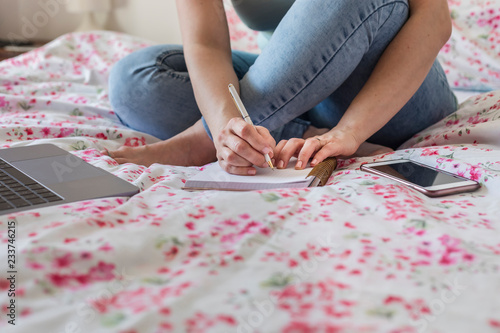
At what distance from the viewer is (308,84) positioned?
0.92m

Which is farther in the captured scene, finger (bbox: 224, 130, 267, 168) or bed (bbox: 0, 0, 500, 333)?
finger (bbox: 224, 130, 267, 168)

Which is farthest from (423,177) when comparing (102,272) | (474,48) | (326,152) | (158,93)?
(474,48)

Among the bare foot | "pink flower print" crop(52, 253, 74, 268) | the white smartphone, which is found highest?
the white smartphone

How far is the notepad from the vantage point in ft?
2.35

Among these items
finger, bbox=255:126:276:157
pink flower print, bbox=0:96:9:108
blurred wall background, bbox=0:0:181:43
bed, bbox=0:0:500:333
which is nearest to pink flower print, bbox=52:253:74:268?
bed, bbox=0:0:500:333

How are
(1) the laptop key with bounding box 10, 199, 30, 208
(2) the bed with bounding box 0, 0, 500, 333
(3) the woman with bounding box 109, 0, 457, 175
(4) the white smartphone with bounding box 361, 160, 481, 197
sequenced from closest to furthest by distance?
(2) the bed with bounding box 0, 0, 500, 333 → (1) the laptop key with bounding box 10, 199, 30, 208 → (4) the white smartphone with bounding box 361, 160, 481, 197 → (3) the woman with bounding box 109, 0, 457, 175

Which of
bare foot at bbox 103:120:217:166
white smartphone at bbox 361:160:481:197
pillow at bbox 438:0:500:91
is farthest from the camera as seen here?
pillow at bbox 438:0:500:91

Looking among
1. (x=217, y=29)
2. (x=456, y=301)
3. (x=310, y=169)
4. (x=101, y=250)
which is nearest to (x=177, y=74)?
(x=217, y=29)

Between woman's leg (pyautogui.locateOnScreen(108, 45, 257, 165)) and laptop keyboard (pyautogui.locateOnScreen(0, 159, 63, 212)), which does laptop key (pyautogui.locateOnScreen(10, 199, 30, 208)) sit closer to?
laptop keyboard (pyautogui.locateOnScreen(0, 159, 63, 212))

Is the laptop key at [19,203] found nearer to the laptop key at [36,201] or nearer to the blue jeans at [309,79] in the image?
the laptop key at [36,201]

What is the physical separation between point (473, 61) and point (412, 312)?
A: 123cm

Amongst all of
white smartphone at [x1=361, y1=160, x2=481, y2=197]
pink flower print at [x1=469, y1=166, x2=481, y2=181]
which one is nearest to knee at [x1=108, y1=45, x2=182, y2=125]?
white smartphone at [x1=361, y1=160, x2=481, y2=197]

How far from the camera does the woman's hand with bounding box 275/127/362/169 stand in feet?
2.60

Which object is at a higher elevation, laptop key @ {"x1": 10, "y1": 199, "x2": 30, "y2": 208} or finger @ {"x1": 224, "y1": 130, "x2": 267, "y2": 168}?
finger @ {"x1": 224, "y1": 130, "x2": 267, "y2": 168}
